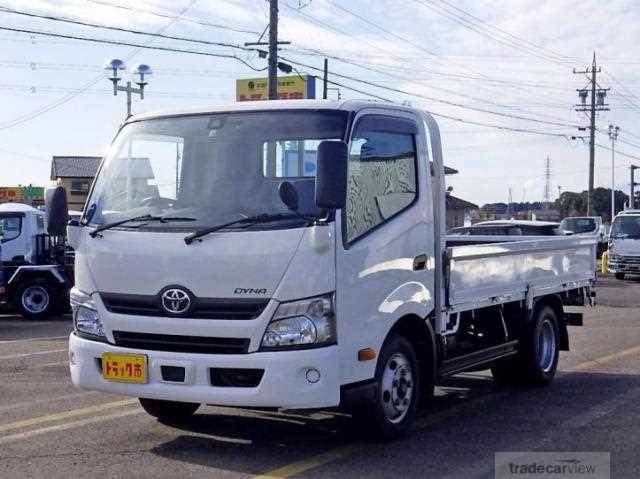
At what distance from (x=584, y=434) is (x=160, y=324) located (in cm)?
327

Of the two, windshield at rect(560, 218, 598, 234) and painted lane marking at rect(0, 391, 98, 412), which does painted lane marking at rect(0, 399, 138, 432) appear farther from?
windshield at rect(560, 218, 598, 234)

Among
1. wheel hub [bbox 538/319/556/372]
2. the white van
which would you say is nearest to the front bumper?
wheel hub [bbox 538/319/556/372]

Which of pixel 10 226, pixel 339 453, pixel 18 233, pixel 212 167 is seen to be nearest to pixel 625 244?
pixel 18 233

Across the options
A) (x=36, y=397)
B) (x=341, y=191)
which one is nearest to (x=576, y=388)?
(x=341, y=191)

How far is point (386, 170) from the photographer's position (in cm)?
666

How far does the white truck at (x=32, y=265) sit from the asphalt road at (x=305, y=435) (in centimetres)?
774

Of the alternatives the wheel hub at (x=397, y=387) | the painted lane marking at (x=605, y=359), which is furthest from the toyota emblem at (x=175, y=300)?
the painted lane marking at (x=605, y=359)

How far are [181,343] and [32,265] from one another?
12.8 m

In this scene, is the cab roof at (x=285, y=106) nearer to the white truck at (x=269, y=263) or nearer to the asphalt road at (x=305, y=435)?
the white truck at (x=269, y=263)

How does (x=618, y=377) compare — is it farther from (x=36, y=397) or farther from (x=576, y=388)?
(x=36, y=397)

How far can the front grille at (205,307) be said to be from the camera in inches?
230

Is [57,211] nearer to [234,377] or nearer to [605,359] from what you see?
[234,377]

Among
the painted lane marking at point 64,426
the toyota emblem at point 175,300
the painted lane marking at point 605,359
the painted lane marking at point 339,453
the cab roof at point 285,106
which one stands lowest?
the painted lane marking at point 64,426

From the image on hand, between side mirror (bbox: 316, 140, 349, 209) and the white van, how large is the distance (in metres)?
24.1
